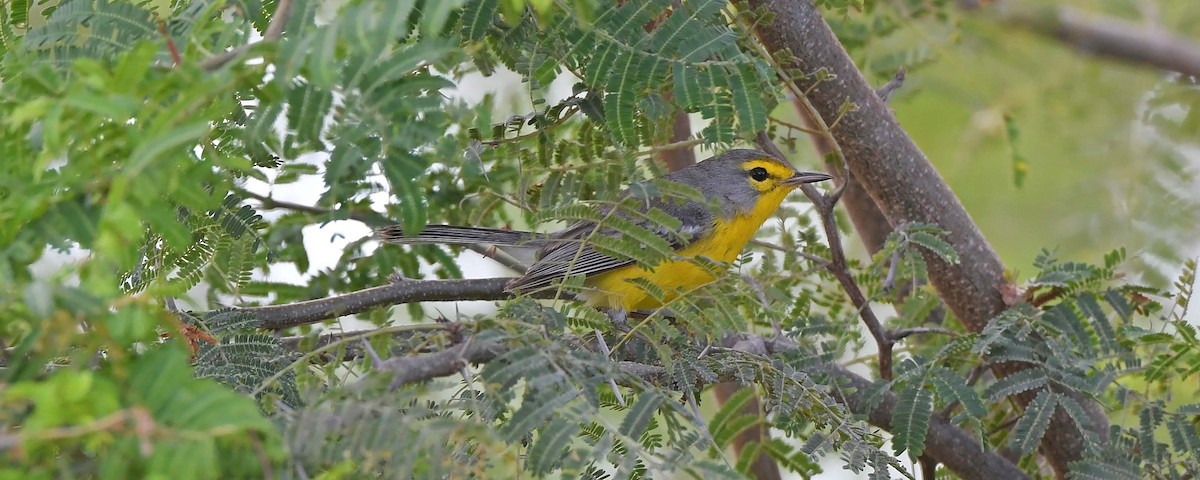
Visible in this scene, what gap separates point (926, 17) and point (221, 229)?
339 cm

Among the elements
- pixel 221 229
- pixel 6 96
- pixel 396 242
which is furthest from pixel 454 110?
pixel 396 242

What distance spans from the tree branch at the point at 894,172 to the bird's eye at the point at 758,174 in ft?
3.53

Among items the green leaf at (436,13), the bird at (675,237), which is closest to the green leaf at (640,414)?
the green leaf at (436,13)

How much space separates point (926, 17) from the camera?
17.0 feet

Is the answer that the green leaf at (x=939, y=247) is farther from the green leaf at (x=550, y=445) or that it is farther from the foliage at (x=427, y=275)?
the green leaf at (x=550, y=445)

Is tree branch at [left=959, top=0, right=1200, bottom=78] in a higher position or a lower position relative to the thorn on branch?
lower

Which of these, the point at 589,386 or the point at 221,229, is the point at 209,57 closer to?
the point at 589,386

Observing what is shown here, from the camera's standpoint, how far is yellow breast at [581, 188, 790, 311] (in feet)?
14.3

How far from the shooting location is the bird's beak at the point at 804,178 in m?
4.68

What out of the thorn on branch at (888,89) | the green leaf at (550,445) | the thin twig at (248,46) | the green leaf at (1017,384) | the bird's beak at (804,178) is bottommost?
the green leaf at (550,445)

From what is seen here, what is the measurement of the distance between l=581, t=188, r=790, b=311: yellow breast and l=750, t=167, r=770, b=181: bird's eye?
0.29 feet

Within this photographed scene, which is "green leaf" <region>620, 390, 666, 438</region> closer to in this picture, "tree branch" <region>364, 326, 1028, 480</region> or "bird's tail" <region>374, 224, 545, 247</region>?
"tree branch" <region>364, 326, 1028, 480</region>

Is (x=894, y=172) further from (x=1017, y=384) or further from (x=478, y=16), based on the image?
(x=478, y=16)

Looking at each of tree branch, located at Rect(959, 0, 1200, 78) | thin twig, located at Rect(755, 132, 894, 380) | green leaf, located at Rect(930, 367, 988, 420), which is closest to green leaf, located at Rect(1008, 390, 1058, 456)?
green leaf, located at Rect(930, 367, 988, 420)
